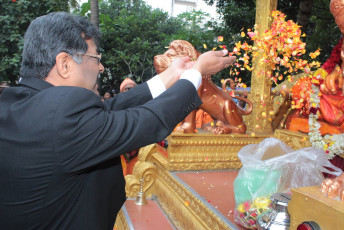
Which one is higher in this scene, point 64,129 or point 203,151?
point 64,129

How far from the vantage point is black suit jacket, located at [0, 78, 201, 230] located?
934mm

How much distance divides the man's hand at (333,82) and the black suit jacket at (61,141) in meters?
2.00

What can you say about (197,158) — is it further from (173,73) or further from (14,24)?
(14,24)

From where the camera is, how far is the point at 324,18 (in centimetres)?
880

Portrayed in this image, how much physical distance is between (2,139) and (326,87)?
8.67 ft

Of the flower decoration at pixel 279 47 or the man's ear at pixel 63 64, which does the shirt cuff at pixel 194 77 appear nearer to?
the man's ear at pixel 63 64

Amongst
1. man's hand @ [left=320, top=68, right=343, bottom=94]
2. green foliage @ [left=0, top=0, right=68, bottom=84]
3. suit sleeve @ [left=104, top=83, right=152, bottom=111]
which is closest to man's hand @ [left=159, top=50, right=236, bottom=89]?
suit sleeve @ [left=104, top=83, right=152, bottom=111]

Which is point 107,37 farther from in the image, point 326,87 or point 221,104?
point 326,87

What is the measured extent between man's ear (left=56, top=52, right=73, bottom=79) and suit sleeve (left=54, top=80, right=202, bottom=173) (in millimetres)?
173

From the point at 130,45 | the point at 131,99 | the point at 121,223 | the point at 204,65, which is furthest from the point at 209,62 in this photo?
the point at 130,45

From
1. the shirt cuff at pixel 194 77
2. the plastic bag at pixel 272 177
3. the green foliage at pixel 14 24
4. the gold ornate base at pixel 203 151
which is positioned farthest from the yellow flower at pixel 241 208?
the green foliage at pixel 14 24

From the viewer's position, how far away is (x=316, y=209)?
42.5 inches

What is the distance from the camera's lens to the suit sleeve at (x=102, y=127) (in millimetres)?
929

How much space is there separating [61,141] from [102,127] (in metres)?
0.14
